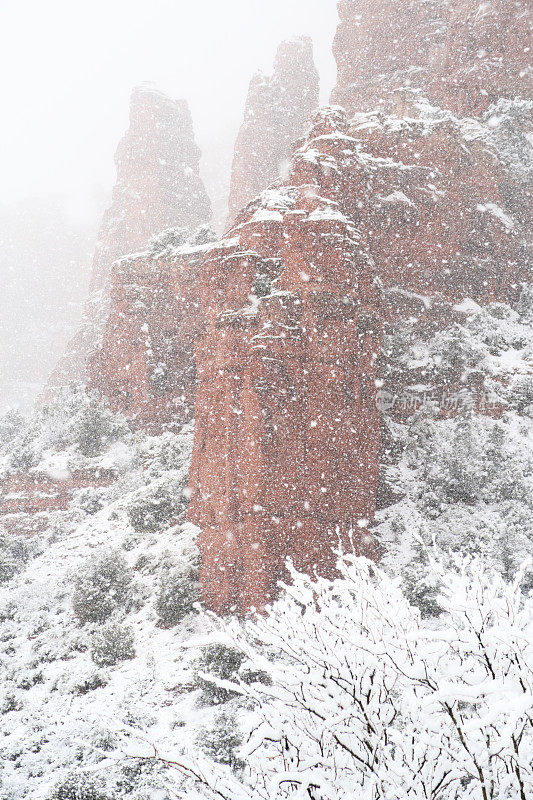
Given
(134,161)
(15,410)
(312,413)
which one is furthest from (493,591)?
(134,161)

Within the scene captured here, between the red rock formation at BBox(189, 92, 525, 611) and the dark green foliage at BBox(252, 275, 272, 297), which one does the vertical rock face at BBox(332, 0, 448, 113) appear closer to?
the red rock formation at BBox(189, 92, 525, 611)

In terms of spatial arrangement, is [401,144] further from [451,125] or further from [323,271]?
[323,271]

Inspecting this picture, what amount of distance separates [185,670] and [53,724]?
3062 mm

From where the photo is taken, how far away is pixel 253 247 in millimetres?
17406

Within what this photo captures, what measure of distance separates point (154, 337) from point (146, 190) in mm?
27218

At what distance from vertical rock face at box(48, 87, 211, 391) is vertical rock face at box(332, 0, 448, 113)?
1806cm

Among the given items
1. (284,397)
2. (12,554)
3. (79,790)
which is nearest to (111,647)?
(79,790)

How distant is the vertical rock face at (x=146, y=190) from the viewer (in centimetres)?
4703

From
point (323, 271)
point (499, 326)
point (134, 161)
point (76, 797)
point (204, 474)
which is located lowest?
point (76, 797)

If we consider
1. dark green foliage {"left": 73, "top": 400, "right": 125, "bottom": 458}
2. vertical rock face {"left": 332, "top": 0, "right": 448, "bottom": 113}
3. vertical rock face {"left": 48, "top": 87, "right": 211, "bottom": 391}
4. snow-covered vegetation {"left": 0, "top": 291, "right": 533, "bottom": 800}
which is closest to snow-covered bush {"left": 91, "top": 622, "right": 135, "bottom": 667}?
snow-covered vegetation {"left": 0, "top": 291, "right": 533, "bottom": 800}

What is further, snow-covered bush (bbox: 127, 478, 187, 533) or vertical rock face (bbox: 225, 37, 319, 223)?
vertical rock face (bbox: 225, 37, 319, 223)

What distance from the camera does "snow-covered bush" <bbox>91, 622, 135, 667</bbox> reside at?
13570 mm

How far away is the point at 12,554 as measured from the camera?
2023 cm

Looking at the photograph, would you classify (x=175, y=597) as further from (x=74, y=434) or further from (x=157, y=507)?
(x=74, y=434)
